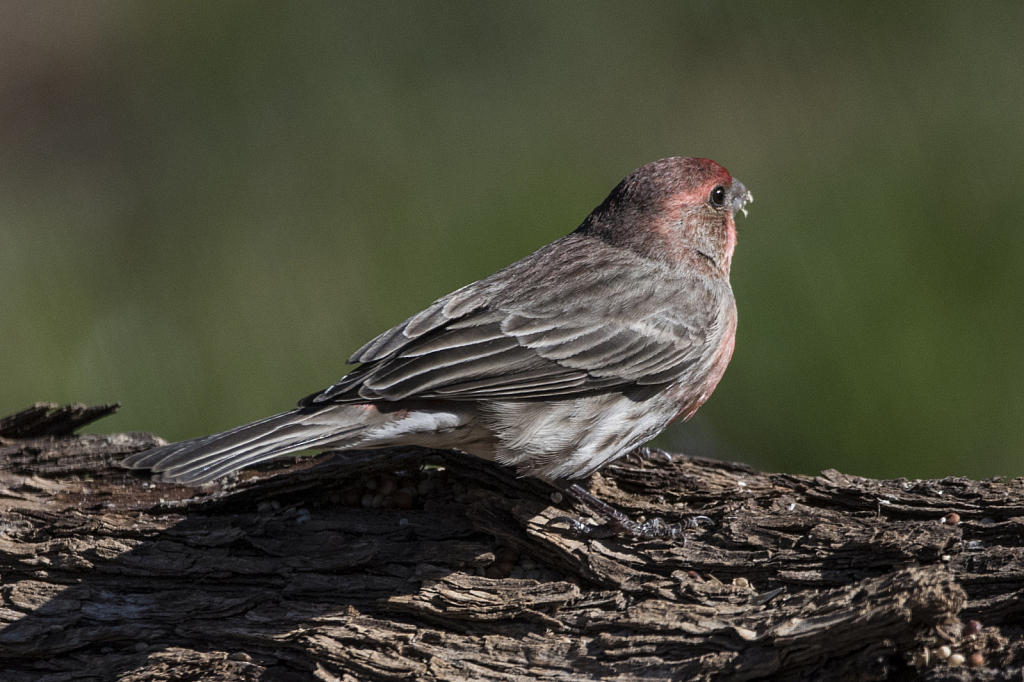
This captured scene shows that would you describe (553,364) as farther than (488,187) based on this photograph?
No

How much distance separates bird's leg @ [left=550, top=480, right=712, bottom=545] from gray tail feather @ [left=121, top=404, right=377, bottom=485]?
811mm

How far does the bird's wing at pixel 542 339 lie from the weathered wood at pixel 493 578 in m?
0.40

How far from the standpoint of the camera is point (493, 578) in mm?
3350

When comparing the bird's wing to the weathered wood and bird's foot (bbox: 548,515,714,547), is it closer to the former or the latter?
the weathered wood

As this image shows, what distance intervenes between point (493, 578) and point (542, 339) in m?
0.95

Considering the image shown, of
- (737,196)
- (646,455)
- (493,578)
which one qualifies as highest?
(737,196)

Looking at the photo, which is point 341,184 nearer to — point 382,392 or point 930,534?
point 382,392

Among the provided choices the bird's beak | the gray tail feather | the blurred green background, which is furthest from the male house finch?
the blurred green background

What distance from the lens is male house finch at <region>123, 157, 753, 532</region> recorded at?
11.2 feet

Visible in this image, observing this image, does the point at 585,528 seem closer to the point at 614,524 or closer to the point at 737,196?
the point at 614,524

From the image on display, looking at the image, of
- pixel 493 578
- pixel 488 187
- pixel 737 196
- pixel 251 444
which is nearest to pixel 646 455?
pixel 493 578

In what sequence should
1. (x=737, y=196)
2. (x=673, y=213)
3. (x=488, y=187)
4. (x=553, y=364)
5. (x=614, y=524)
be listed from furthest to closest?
(x=488, y=187)
(x=737, y=196)
(x=673, y=213)
(x=553, y=364)
(x=614, y=524)

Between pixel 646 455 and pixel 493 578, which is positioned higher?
pixel 646 455

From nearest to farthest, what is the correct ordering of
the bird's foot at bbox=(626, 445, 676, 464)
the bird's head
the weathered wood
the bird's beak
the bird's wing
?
the weathered wood → the bird's wing → the bird's foot at bbox=(626, 445, 676, 464) → the bird's head → the bird's beak
